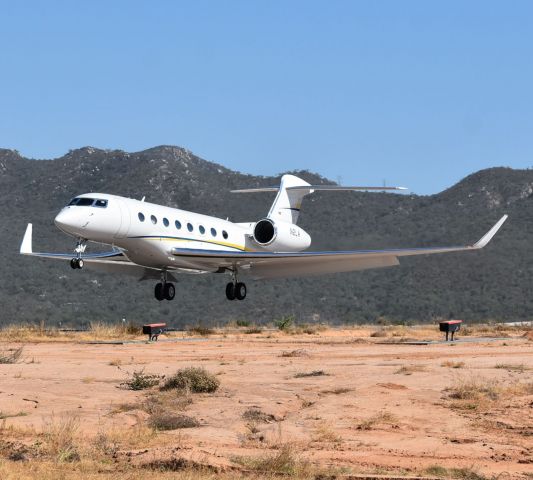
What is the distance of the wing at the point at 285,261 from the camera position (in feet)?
118

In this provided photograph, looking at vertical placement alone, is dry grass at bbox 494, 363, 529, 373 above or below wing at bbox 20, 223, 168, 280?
below

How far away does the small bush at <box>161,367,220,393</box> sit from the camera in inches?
762

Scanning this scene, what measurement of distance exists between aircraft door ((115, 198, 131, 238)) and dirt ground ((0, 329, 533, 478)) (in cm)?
614

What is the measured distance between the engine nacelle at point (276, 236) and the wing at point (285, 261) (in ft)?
2.63

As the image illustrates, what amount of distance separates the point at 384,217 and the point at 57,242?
30.4 meters

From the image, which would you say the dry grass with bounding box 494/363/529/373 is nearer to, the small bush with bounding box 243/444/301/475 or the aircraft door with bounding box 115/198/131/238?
the small bush with bounding box 243/444/301/475

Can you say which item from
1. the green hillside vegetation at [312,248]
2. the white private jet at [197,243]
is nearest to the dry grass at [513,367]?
the white private jet at [197,243]

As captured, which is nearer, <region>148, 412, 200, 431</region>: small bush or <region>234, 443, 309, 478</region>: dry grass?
<region>234, 443, 309, 478</region>: dry grass

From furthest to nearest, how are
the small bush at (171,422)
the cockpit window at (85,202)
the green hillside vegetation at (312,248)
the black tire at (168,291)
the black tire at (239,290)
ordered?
the green hillside vegetation at (312,248)
the black tire at (239,290)
the black tire at (168,291)
the cockpit window at (85,202)
the small bush at (171,422)

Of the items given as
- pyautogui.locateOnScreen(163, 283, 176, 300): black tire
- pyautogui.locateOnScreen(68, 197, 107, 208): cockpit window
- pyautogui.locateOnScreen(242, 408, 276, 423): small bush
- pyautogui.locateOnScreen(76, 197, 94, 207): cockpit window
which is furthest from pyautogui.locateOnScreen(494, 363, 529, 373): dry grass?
pyautogui.locateOnScreen(163, 283, 176, 300): black tire

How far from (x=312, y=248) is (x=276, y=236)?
489 inches

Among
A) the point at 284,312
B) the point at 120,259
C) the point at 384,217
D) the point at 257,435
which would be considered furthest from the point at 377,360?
the point at 384,217

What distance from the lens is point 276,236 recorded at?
1550 inches

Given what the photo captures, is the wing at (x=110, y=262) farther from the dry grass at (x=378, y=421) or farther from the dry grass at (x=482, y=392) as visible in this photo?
the dry grass at (x=378, y=421)
